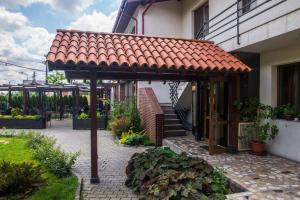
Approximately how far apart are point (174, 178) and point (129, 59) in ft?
9.83

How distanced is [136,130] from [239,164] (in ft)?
21.5

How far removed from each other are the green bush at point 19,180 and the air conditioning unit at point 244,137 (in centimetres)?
578

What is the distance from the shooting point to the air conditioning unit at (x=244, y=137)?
8.95 m

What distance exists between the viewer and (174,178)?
5.46m

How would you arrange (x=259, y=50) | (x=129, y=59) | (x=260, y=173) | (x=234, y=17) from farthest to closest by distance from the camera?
(x=234, y=17)
(x=259, y=50)
(x=129, y=59)
(x=260, y=173)

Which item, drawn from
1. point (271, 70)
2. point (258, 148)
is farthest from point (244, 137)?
point (271, 70)

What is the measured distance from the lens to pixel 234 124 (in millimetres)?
8914

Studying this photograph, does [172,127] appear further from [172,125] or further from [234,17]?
[234,17]

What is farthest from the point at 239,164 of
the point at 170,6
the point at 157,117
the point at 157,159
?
the point at 170,6

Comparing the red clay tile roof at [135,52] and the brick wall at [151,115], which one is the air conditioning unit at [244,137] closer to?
the red clay tile roof at [135,52]

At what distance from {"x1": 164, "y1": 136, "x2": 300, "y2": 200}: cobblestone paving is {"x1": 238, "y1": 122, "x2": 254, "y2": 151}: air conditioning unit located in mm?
419

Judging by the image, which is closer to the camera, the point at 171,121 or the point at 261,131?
the point at 261,131

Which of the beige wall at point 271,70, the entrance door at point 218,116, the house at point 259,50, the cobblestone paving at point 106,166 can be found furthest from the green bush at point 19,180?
the beige wall at point 271,70

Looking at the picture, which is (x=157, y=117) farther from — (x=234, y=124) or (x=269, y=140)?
(x=269, y=140)
